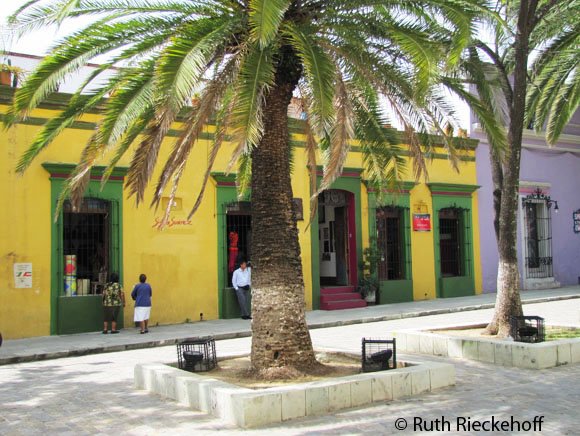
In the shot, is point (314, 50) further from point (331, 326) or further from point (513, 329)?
point (331, 326)

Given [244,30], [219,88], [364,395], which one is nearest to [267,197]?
[219,88]

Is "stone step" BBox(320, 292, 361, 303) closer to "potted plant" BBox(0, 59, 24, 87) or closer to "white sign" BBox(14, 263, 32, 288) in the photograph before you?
"white sign" BBox(14, 263, 32, 288)

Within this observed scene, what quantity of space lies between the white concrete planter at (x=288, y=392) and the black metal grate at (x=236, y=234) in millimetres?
9916

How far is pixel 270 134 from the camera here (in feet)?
27.8

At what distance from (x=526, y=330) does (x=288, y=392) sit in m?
4.67

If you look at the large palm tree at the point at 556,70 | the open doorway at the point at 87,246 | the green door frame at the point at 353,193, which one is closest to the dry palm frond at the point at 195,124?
the large palm tree at the point at 556,70

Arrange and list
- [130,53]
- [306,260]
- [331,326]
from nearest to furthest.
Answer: [130,53]
[331,326]
[306,260]

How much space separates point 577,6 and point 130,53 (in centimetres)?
859

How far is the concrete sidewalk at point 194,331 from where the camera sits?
1297 cm

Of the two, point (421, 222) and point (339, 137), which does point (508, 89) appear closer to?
point (339, 137)

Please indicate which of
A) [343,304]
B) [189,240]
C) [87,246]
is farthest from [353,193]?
[87,246]

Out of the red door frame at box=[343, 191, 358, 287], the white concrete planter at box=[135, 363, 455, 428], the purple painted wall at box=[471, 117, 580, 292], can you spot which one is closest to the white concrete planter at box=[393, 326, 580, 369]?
the white concrete planter at box=[135, 363, 455, 428]

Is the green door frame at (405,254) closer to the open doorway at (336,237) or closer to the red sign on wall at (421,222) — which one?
the red sign on wall at (421,222)

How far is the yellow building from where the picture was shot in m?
15.0
